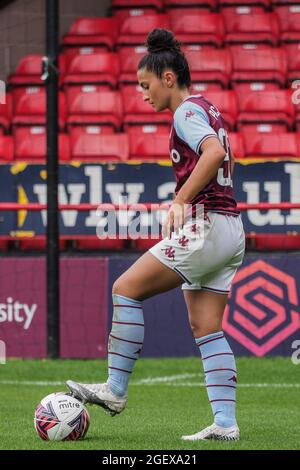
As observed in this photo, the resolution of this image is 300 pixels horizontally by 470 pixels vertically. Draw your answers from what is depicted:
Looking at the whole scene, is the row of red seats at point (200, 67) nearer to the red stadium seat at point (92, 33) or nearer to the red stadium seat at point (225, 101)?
the red stadium seat at point (92, 33)

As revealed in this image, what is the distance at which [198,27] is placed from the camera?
14.0 meters

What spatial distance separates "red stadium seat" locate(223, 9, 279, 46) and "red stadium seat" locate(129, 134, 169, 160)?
250 centimetres

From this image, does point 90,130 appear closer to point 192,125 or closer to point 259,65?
point 259,65

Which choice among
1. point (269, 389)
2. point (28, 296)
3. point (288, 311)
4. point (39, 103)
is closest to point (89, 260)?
point (28, 296)

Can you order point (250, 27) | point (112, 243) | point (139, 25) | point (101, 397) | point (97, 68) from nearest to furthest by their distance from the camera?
point (101, 397) < point (112, 243) < point (97, 68) < point (139, 25) < point (250, 27)

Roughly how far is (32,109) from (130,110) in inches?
39.7

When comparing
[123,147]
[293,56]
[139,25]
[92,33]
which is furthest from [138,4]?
[123,147]

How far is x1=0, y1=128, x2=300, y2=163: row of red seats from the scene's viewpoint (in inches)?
461

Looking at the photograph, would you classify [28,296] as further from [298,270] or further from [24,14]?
[24,14]

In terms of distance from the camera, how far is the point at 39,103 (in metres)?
12.9

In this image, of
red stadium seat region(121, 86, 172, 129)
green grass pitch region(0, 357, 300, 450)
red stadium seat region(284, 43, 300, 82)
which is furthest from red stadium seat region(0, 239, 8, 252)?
red stadium seat region(284, 43, 300, 82)

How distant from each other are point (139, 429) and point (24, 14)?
8.89 m

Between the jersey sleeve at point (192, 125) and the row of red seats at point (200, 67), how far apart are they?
26.2 feet

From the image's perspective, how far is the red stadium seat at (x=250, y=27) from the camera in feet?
45.3
